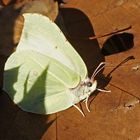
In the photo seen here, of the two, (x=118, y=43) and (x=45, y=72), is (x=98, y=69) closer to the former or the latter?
(x=118, y=43)

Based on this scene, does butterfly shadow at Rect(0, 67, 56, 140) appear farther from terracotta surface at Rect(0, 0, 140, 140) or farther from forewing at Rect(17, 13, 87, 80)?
forewing at Rect(17, 13, 87, 80)

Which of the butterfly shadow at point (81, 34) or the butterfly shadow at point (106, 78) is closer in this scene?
the butterfly shadow at point (106, 78)

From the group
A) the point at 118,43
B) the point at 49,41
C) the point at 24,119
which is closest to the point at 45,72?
the point at 49,41

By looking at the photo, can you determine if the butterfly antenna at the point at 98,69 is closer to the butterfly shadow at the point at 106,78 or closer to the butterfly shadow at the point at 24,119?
the butterfly shadow at the point at 106,78

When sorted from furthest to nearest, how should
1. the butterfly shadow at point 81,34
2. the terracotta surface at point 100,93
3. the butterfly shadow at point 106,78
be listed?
the butterfly shadow at point 81,34, the butterfly shadow at point 106,78, the terracotta surface at point 100,93

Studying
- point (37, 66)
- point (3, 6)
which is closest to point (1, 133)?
point (37, 66)

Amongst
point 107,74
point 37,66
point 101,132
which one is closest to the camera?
point 101,132

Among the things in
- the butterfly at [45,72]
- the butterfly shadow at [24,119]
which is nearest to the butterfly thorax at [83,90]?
the butterfly at [45,72]

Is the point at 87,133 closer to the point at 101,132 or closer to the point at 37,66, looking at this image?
the point at 101,132

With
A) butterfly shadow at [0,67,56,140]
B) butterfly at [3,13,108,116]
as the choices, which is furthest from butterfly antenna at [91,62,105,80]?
butterfly shadow at [0,67,56,140]
